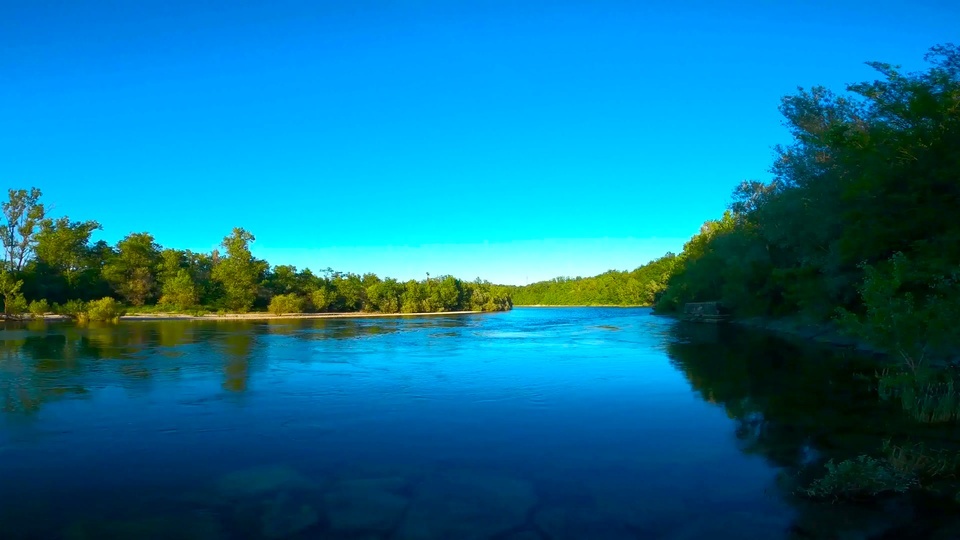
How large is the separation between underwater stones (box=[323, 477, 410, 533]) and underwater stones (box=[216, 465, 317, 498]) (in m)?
0.59

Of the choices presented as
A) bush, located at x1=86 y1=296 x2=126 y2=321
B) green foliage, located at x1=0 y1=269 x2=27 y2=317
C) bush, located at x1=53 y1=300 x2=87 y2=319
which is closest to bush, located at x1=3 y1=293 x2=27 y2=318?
green foliage, located at x1=0 y1=269 x2=27 y2=317

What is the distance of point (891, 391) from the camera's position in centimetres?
1417

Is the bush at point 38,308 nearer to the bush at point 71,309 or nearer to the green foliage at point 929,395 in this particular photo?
the bush at point 71,309

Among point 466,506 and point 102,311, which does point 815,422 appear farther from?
point 102,311

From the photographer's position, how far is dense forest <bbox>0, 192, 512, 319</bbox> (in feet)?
220

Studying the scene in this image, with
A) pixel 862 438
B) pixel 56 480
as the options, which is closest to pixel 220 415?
pixel 56 480

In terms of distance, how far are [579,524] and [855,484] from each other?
3562 mm

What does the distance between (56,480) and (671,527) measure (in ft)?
27.8

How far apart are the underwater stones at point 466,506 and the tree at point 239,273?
280 ft

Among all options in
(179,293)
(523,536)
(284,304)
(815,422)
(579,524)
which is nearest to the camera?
(523,536)

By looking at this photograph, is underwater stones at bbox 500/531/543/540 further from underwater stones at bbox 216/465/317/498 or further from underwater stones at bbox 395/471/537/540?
underwater stones at bbox 216/465/317/498

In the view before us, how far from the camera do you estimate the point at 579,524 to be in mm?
6684

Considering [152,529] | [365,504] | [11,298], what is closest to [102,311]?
[11,298]

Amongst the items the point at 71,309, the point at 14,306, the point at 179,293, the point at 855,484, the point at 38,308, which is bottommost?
the point at 855,484
